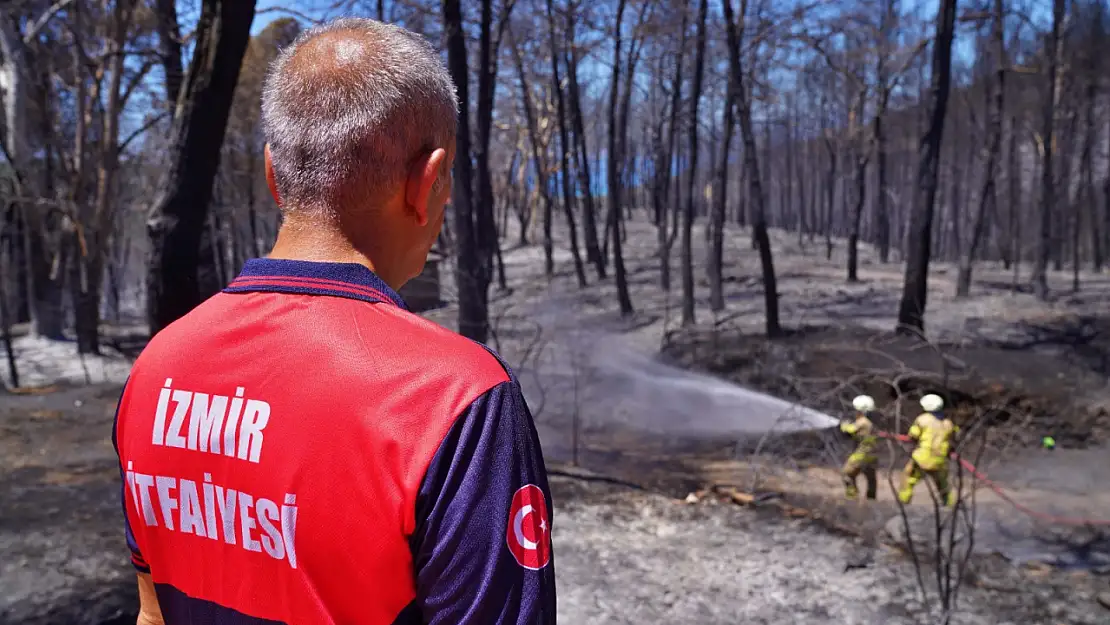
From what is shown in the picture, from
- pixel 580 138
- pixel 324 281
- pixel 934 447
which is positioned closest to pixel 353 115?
pixel 324 281

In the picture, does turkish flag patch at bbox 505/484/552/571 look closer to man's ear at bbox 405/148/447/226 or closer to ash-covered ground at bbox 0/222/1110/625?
man's ear at bbox 405/148/447/226

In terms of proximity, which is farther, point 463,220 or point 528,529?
point 463,220

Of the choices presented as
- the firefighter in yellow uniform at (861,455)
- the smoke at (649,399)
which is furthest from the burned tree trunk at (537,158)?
the firefighter in yellow uniform at (861,455)

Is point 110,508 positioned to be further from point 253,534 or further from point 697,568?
point 253,534

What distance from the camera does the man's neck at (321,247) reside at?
3.65 ft

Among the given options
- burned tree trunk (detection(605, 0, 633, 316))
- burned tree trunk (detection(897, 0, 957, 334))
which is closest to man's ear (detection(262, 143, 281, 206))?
burned tree trunk (detection(897, 0, 957, 334))

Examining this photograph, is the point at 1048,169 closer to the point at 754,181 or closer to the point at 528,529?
the point at 754,181

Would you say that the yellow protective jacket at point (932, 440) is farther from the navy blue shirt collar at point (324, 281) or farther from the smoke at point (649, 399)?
the navy blue shirt collar at point (324, 281)

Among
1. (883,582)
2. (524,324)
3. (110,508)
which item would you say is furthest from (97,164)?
(883,582)

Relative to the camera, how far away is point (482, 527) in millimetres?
906

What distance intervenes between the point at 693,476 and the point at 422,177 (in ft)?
26.7

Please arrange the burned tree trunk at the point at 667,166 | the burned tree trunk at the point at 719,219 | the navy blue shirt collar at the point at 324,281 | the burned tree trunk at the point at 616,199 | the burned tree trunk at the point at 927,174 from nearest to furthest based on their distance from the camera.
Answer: the navy blue shirt collar at the point at 324,281
the burned tree trunk at the point at 927,174
the burned tree trunk at the point at 719,219
the burned tree trunk at the point at 667,166
the burned tree trunk at the point at 616,199

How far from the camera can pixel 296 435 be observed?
38.9 inches

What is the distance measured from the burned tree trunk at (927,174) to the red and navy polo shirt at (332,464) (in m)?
13.2
